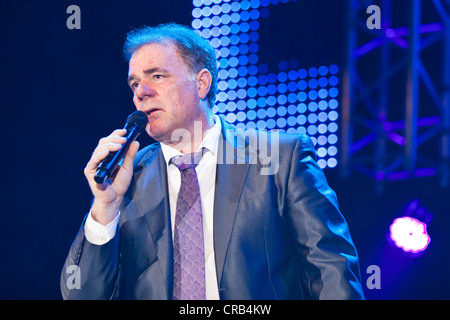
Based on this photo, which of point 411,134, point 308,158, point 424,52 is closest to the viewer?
point 308,158

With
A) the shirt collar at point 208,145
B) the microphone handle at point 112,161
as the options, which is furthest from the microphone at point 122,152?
the shirt collar at point 208,145

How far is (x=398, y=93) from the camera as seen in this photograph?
10.7 ft

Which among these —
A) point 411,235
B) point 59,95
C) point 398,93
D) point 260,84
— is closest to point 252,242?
point 411,235

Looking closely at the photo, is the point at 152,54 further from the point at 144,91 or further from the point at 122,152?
the point at 122,152

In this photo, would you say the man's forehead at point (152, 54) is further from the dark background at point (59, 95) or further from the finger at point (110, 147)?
the dark background at point (59, 95)

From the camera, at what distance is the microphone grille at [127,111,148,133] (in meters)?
1.88

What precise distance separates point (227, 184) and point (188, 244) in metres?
0.28

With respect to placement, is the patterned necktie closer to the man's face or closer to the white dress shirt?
the white dress shirt

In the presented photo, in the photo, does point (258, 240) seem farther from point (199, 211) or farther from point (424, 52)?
point (424, 52)

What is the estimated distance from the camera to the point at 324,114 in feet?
10.7

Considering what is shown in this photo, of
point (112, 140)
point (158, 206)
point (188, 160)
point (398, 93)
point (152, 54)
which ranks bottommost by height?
point (158, 206)
